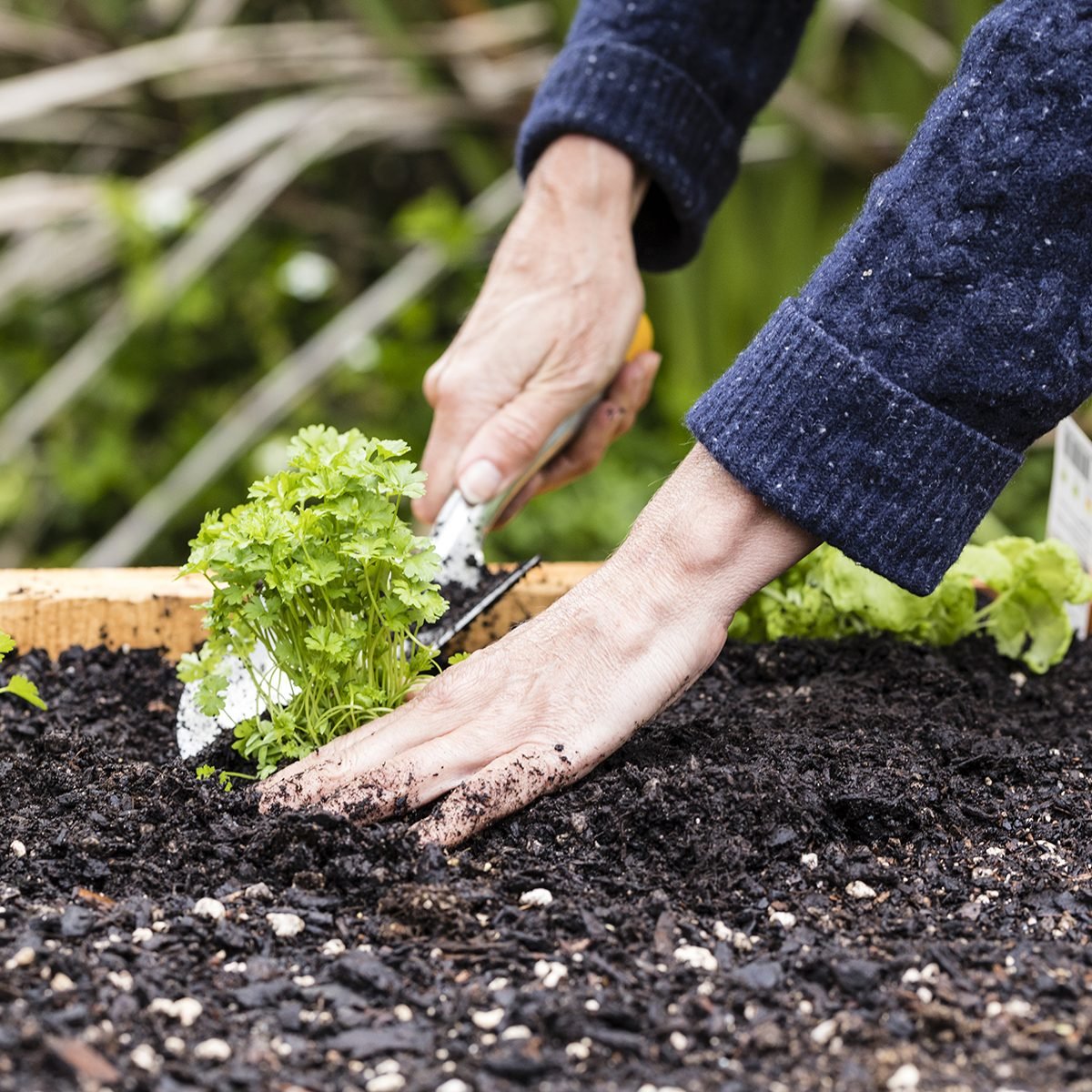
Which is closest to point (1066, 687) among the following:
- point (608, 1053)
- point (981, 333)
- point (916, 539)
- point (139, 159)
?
point (916, 539)

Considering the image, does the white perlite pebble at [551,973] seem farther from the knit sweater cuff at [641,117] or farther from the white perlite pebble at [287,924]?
the knit sweater cuff at [641,117]

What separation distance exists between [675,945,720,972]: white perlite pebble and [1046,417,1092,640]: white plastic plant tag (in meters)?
1.20

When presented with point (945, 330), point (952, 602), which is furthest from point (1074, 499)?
point (945, 330)

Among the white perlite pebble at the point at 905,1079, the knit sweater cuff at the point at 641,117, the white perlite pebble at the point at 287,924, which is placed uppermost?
the knit sweater cuff at the point at 641,117

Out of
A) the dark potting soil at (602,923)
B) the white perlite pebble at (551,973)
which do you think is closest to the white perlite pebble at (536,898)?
the dark potting soil at (602,923)

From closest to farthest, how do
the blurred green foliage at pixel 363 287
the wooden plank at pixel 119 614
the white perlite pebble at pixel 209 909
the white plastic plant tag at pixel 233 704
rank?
the white perlite pebble at pixel 209 909 → the white plastic plant tag at pixel 233 704 → the wooden plank at pixel 119 614 → the blurred green foliage at pixel 363 287

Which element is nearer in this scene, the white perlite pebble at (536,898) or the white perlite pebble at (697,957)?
the white perlite pebble at (697,957)

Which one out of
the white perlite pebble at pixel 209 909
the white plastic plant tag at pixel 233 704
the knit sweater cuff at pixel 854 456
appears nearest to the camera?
the white perlite pebble at pixel 209 909

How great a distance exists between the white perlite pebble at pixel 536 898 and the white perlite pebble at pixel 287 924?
22cm

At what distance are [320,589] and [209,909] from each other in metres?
0.40


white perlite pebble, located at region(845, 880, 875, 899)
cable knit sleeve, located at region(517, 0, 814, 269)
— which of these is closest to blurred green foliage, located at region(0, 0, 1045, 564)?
cable knit sleeve, located at region(517, 0, 814, 269)

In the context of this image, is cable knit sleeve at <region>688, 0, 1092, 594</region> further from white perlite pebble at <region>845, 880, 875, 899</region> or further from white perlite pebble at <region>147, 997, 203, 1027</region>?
white perlite pebble at <region>147, 997, 203, 1027</region>

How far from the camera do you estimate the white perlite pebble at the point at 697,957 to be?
45.4 inches

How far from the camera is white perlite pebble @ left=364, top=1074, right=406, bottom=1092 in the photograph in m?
0.98
